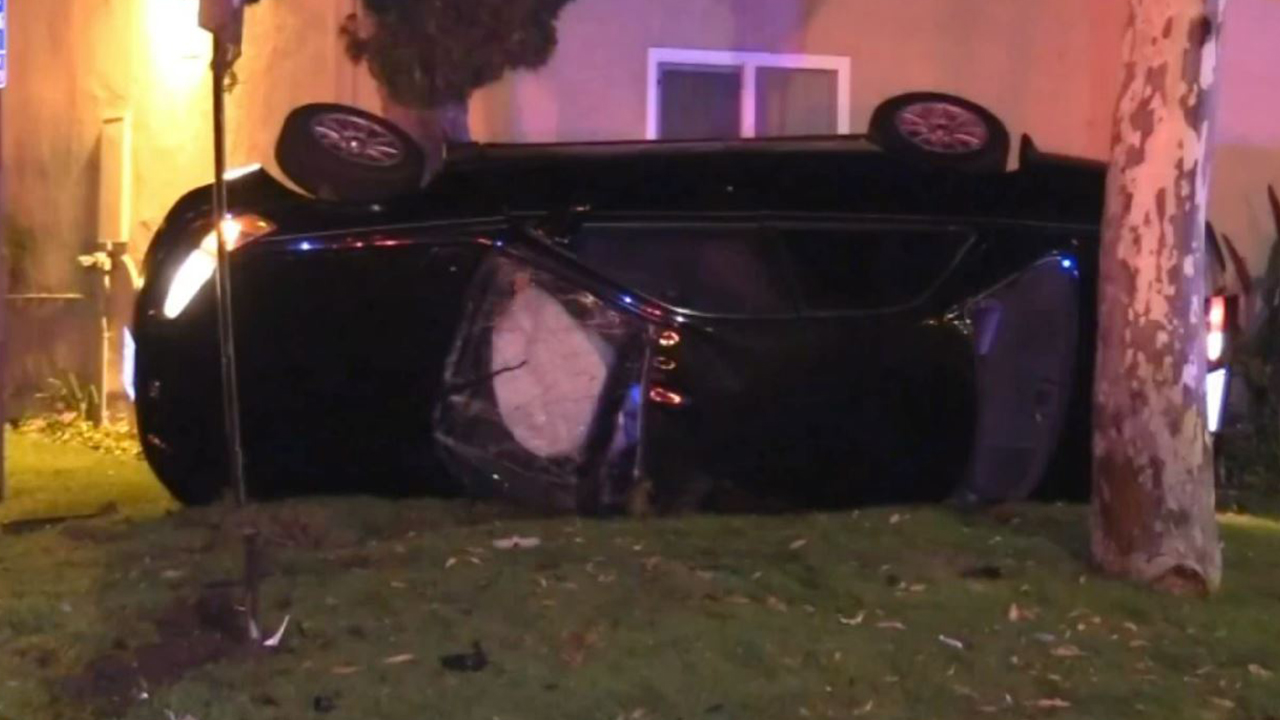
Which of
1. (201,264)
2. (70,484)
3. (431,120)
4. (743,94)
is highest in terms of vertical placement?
(743,94)

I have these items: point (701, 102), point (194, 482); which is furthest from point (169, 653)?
point (701, 102)

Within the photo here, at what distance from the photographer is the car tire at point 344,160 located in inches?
261

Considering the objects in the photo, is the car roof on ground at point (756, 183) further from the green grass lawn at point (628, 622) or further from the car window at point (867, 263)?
the green grass lawn at point (628, 622)

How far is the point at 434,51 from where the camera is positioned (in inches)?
332

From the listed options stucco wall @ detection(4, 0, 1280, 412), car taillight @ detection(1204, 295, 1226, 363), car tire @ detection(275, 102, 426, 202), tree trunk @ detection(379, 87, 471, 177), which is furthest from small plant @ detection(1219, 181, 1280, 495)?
car tire @ detection(275, 102, 426, 202)

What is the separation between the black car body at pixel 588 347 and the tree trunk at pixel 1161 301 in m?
1.18

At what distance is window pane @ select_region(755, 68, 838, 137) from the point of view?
381 inches

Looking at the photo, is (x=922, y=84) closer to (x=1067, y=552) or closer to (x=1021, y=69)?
(x=1021, y=69)

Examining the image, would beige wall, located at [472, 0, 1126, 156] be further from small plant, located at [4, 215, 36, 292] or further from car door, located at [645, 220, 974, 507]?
small plant, located at [4, 215, 36, 292]

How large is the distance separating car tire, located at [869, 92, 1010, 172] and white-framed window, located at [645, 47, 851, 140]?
197cm

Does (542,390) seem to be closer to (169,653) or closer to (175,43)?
(169,653)

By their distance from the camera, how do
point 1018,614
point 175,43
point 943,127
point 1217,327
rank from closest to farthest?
point 1018,614
point 1217,327
point 943,127
point 175,43

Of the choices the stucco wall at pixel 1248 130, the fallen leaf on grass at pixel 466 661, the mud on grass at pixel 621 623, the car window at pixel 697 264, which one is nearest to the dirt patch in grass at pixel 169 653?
the mud on grass at pixel 621 623

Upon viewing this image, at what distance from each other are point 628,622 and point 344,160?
96.7 inches
